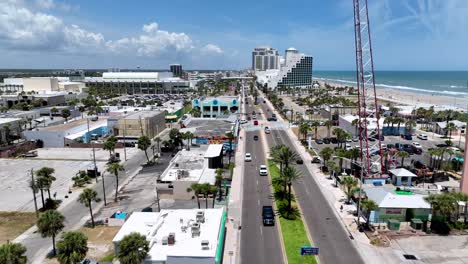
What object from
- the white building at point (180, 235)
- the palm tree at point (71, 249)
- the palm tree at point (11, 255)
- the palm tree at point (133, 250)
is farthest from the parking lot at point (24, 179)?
the palm tree at point (133, 250)

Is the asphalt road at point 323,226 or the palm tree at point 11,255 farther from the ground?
the palm tree at point 11,255

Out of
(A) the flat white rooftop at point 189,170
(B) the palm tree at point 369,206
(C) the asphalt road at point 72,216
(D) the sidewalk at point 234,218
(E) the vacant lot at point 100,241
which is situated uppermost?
(B) the palm tree at point 369,206

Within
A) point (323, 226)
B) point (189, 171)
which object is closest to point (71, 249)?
point (323, 226)

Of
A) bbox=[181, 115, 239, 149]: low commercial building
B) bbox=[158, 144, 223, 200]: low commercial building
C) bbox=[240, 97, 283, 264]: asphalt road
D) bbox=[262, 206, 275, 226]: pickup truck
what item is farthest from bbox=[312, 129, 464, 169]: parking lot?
bbox=[262, 206, 275, 226]: pickup truck

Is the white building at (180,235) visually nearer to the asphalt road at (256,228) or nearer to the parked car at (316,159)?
the asphalt road at (256,228)

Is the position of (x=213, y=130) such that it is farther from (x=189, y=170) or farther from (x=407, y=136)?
(x=407, y=136)

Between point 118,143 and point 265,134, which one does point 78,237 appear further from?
point 265,134
